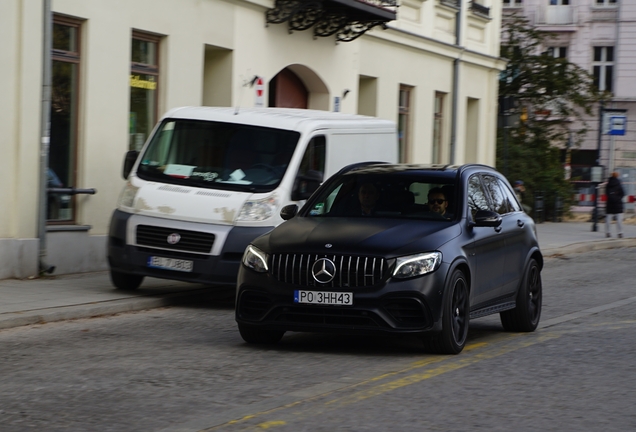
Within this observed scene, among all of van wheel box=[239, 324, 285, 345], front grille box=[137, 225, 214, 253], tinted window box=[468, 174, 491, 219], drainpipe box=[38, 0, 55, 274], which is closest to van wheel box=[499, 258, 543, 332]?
tinted window box=[468, 174, 491, 219]

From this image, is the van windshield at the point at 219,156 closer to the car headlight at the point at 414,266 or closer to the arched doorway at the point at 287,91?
the car headlight at the point at 414,266

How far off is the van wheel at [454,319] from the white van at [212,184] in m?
3.53

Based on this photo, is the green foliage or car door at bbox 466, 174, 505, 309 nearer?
car door at bbox 466, 174, 505, 309

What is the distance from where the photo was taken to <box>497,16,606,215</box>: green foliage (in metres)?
36.8

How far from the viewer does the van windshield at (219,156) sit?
12.9 metres

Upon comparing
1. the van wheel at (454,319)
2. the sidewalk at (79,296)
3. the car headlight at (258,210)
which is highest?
the car headlight at (258,210)

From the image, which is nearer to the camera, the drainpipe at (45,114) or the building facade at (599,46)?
the drainpipe at (45,114)

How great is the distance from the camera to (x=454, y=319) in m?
9.05

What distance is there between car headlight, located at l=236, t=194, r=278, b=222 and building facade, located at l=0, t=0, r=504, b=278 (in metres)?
3.31

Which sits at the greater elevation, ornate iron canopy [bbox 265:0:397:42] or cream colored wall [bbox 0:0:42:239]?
ornate iron canopy [bbox 265:0:397:42]

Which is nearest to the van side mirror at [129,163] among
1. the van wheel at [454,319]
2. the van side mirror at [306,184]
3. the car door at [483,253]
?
the van side mirror at [306,184]

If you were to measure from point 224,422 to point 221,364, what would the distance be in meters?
2.13

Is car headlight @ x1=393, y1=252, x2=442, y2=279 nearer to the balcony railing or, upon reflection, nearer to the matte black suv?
the matte black suv

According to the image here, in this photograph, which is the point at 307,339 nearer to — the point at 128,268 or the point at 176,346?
the point at 176,346
